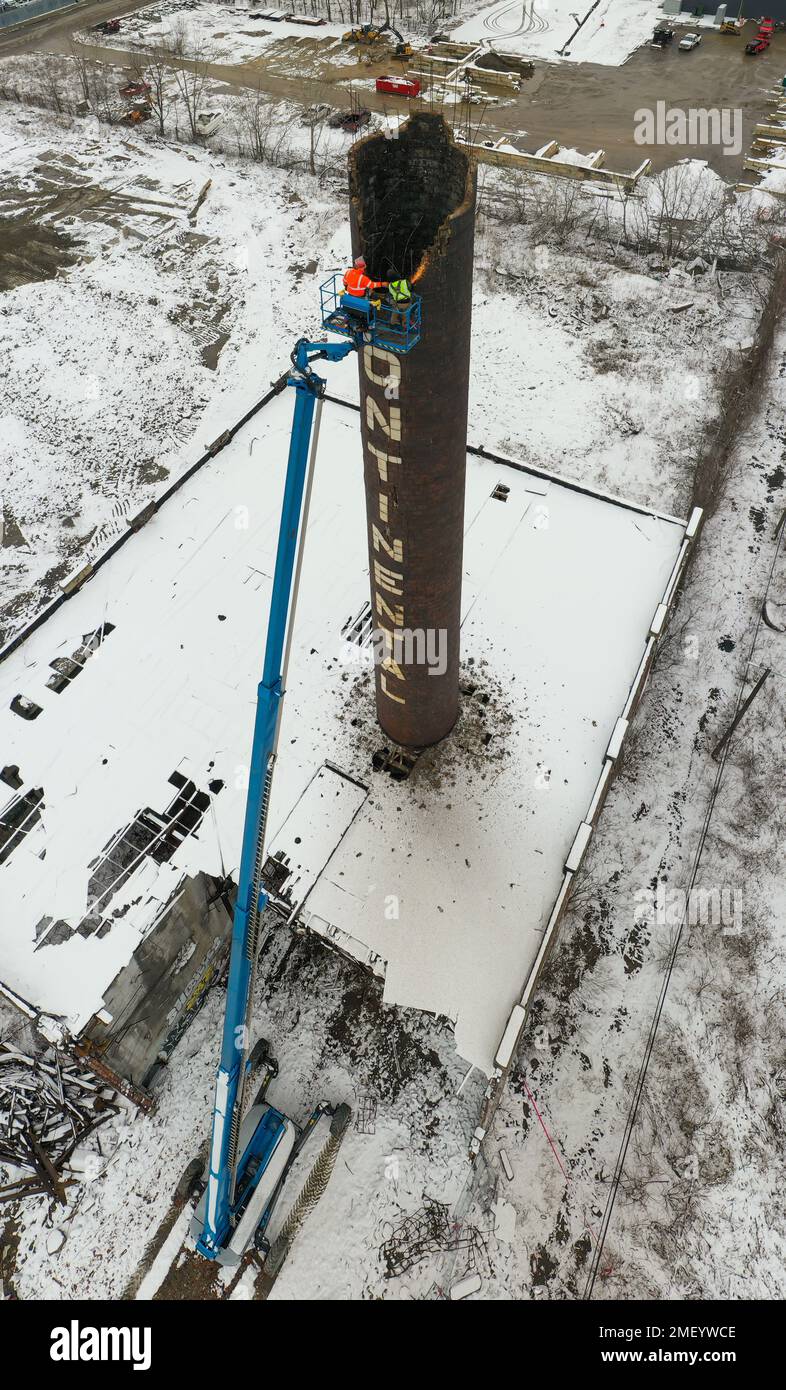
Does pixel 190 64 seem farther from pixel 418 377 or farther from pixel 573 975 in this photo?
pixel 573 975

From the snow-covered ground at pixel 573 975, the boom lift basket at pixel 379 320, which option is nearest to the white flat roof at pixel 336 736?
the snow-covered ground at pixel 573 975

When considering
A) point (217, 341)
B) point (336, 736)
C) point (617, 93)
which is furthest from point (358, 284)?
point (617, 93)

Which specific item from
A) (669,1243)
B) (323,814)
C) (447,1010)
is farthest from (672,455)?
(669,1243)

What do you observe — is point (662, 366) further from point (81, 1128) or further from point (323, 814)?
point (81, 1128)

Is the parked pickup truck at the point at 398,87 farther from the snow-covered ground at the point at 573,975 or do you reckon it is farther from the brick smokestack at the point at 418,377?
the brick smokestack at the point at 418,377

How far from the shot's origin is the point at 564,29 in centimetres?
5722

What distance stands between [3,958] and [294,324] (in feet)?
104

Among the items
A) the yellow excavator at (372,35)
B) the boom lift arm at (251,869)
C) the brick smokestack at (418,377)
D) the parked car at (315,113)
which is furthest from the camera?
the yellow excavator at (372,35)

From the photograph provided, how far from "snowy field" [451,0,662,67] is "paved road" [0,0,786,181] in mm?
2247

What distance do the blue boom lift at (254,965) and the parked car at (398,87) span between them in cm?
4863

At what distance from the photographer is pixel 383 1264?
1447 cm

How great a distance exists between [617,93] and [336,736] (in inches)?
2237

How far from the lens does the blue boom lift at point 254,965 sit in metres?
9.50

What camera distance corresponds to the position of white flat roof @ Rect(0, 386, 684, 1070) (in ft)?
51.4
